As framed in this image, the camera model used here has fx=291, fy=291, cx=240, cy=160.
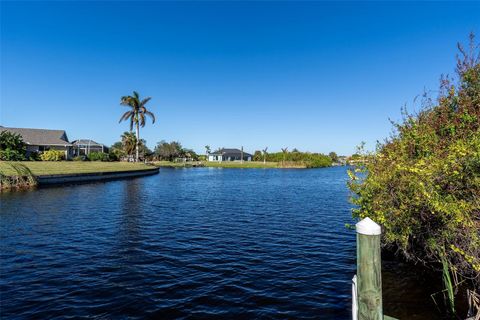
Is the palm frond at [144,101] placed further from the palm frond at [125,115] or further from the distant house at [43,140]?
the distant house at [43,140]

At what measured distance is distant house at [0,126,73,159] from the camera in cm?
6391

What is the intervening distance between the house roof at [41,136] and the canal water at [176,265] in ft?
175

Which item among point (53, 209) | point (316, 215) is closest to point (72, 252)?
point (53, 209)

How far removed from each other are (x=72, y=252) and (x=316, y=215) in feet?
48.5

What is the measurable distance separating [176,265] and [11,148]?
175 feet

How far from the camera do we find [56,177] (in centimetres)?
3525

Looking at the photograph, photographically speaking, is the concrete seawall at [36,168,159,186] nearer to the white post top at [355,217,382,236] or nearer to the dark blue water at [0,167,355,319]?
the dark blue water at [0,167,355,319]

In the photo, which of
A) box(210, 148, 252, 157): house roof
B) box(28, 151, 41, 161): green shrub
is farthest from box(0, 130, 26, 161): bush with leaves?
box(210, 148, 252, 157): house roof

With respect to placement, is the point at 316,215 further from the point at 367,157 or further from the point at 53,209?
the point at 53,209

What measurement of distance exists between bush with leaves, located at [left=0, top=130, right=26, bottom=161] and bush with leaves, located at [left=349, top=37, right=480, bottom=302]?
179ft

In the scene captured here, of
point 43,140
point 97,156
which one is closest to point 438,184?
point 97,156

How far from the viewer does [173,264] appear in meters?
10.8

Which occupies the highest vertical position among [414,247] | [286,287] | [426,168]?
[426,168]

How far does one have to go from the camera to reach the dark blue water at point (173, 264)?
7754 mm
